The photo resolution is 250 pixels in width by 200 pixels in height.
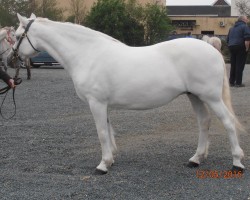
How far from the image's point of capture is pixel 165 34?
41250mm

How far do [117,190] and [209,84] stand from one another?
1.60m

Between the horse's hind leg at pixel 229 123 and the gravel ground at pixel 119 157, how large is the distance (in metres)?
0.20

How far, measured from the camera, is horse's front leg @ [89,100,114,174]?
520 centimetres

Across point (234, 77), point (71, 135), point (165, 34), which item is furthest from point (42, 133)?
point (165, 34)

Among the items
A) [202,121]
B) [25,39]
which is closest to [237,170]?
[202,121]

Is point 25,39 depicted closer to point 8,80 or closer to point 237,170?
point 8,80

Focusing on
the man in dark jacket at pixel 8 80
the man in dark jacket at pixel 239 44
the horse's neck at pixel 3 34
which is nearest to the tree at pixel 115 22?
the man in dark jacket at pixel 239 44

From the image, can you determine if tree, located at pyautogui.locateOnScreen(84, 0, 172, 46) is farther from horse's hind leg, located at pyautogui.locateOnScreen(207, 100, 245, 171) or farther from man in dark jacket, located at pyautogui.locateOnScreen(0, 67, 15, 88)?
horse's hind leg, located at pyautogui.locateOnScreen(207, 100, 245, 171)

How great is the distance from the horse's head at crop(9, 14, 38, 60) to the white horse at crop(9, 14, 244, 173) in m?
0.40

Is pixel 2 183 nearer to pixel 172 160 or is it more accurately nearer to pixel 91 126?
pixel 172 160

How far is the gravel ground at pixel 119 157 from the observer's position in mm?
4617

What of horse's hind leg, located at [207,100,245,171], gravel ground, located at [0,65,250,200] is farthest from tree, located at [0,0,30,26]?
horse's hind leg, located at [207,100,245,171]

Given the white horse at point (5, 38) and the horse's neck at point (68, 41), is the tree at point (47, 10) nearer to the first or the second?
the white horse at point (5, 38)

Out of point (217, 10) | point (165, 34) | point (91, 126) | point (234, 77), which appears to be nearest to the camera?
point (91, 126)
